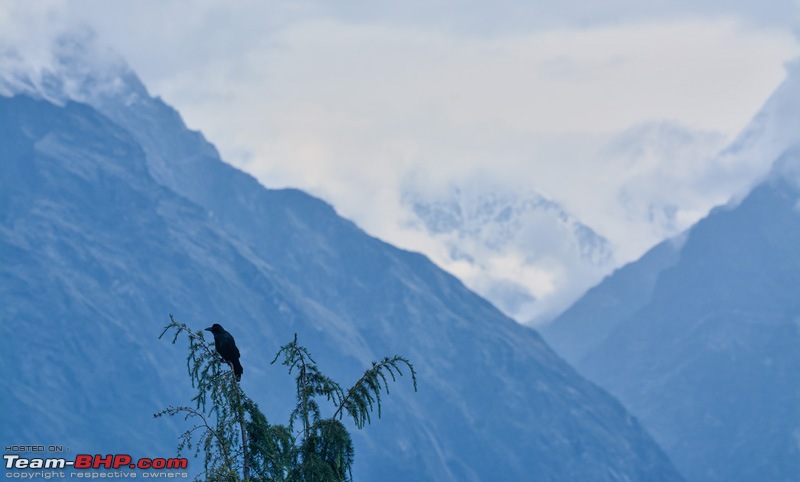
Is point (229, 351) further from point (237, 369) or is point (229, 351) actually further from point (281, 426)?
point (281, 426)

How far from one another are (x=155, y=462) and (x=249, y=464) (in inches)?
924

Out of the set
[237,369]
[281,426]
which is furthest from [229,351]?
[281,426]

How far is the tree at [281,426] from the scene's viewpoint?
53.6m

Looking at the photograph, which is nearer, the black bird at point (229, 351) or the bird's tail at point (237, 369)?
the black bird at point (229, 351)

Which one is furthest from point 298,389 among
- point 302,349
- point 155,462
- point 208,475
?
point 155,462

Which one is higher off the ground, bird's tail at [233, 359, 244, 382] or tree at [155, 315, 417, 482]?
bird's tail at [233, 359, 244, 382]

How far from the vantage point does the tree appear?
176ft

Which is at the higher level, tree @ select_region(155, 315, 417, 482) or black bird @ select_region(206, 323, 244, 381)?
black bird @ select_region(206, 323, 244, 381)

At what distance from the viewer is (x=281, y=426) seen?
186 feet

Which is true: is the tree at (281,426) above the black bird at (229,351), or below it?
below

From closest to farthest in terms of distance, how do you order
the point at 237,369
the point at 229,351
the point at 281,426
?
the point at 229,351
the point at 237,369
the point at 281,426

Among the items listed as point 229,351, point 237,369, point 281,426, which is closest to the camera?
point 229,351

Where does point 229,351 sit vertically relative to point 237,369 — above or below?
above

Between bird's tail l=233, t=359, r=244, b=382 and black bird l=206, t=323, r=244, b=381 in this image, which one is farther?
bird's tail l=233, t=359, r=244, b=382
